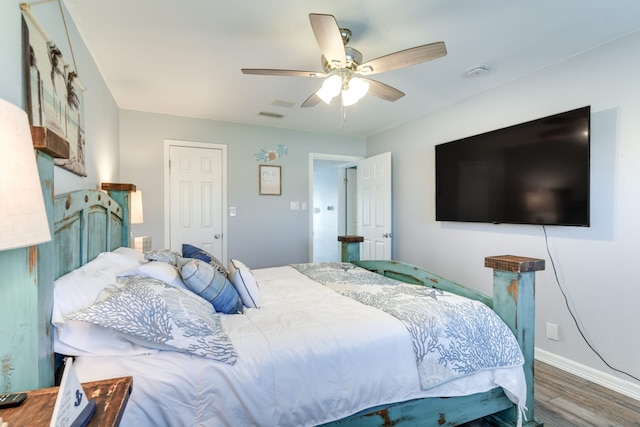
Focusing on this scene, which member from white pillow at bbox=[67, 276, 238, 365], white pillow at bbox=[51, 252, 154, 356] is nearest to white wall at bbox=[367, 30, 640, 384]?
white pillow at bbox=[67, 276, 238, 365]

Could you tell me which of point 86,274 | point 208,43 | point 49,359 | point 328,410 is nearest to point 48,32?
point 208,43

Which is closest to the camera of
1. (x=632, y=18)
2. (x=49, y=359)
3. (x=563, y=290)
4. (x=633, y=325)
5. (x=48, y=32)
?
(x=49, y=359)

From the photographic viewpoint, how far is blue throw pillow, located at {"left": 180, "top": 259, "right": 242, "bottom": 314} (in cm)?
152

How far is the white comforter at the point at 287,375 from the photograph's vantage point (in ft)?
3.46

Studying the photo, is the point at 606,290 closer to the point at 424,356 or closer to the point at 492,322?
the point at 492,322

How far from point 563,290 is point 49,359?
10.1 feet

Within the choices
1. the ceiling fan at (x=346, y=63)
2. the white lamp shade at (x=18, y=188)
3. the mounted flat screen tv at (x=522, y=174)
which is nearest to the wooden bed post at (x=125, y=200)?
the ceiling fan at (x=346, y=63)

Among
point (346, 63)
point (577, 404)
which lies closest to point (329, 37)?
point (346, 63)

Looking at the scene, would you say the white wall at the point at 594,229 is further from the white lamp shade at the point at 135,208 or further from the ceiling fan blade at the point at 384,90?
the white lamp shade at the point at 135,208

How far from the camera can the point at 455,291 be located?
6.25ft

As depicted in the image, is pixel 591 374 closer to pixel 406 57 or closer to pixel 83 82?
pixel 406 57

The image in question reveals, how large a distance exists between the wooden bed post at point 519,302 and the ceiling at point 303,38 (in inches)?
56.8

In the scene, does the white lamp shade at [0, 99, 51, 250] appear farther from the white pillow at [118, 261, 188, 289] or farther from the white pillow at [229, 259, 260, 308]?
the white pillow at [229, 259, 260, 308]

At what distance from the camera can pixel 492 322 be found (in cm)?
154
